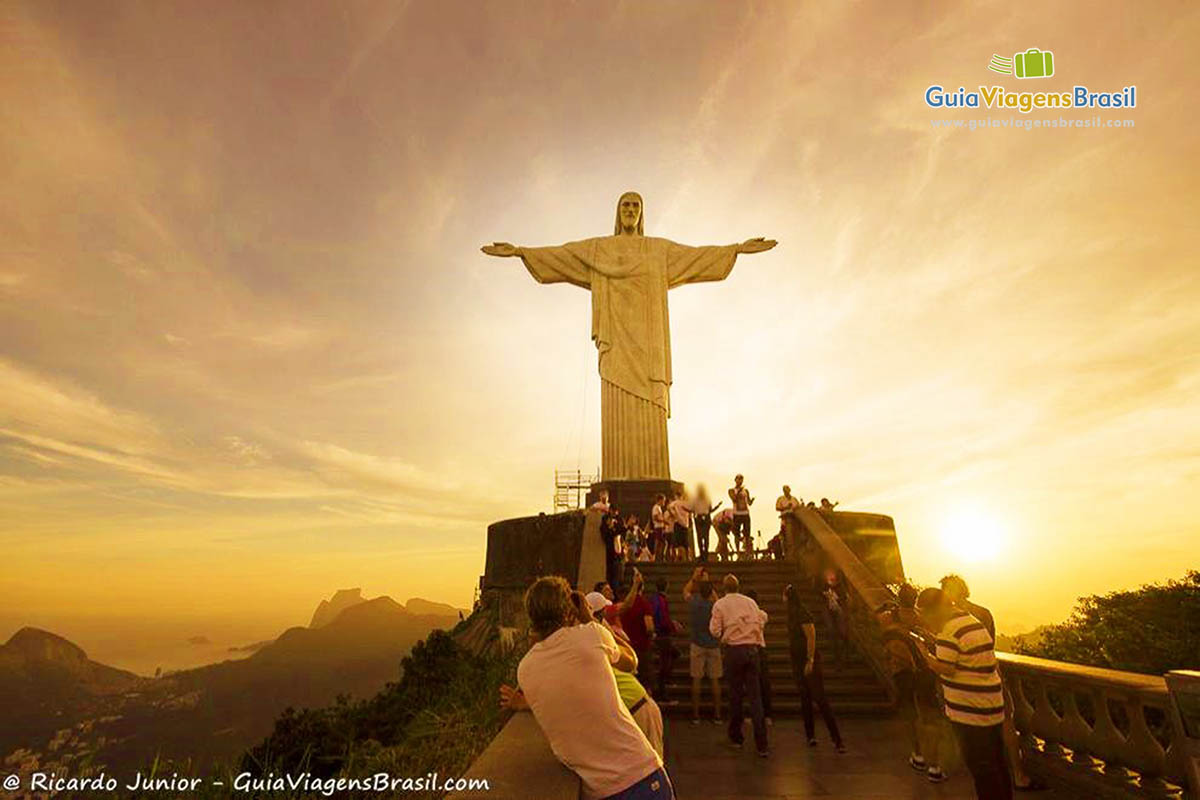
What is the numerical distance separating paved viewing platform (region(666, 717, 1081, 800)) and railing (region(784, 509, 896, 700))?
709 millimetres

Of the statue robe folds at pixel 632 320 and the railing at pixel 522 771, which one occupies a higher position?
the statue robe folds at pixel 632 320

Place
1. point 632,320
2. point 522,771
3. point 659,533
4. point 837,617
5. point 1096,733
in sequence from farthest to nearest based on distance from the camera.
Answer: point 632,320, point 659,533, point 837,617, point 1096,733, point 522,771

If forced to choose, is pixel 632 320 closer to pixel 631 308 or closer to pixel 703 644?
pixel 631 308

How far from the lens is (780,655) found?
8875mm

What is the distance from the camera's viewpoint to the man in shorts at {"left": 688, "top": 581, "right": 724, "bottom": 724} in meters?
7.12

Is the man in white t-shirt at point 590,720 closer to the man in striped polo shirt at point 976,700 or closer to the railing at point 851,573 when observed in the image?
the man in striped polo shirt at point 976,700

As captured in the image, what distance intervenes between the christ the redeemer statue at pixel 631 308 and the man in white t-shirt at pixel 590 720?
43.9ft

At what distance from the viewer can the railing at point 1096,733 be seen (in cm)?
408

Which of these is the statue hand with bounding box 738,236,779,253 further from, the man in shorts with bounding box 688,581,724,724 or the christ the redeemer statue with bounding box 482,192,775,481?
the man in shorts with bounding box 688,581,724,724

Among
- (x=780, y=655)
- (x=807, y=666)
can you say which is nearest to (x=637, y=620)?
(x=807, y=666)

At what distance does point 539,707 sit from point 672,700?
595 cm

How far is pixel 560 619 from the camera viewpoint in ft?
9.21

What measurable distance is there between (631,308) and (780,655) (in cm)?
1088

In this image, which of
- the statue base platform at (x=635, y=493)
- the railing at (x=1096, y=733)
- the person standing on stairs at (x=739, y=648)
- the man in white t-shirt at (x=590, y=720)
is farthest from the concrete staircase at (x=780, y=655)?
the man in white t-shirt at (x=590, y=720)
